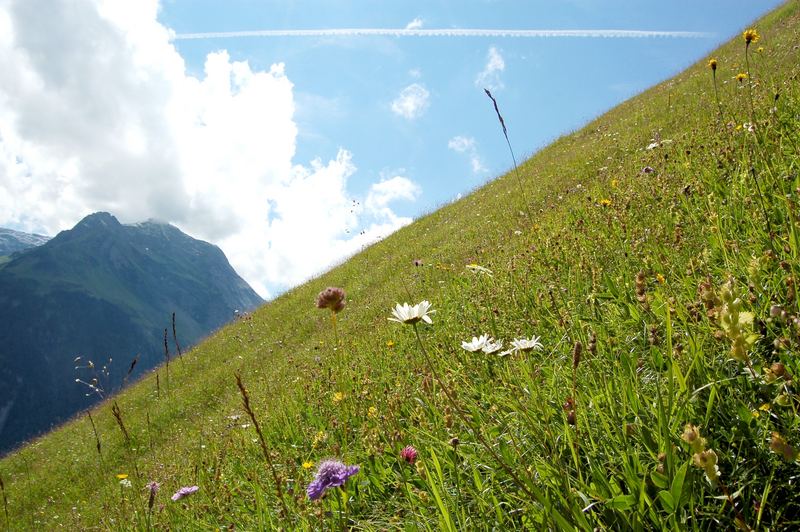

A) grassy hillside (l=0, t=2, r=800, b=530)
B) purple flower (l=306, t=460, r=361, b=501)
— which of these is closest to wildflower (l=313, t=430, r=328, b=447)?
grassy hillside (l=0, t=2, r=800, b=530)

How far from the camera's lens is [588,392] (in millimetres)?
2051

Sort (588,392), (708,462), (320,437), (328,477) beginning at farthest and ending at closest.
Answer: (320,437)
(588,392)
(328,477)
(708,462)

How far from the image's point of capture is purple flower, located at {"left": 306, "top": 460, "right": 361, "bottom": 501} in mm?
1878

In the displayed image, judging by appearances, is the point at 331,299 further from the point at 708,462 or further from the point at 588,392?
the point at 708,462

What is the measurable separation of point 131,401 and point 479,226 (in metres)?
11.9

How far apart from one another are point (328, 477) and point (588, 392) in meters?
1.15

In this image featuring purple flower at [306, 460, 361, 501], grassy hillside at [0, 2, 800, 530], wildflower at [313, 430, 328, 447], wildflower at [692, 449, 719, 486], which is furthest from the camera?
wildflower at [313, 430, 328, 447]

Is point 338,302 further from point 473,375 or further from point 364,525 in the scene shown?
point 473,375

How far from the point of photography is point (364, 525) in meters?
2.15

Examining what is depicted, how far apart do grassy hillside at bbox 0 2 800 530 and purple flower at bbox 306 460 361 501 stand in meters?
0.10

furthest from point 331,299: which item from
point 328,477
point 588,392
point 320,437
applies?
point 320,437

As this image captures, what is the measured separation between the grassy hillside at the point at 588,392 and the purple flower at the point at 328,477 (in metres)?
0.10

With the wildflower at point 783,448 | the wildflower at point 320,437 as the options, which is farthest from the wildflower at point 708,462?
the wildflower at point 320,437

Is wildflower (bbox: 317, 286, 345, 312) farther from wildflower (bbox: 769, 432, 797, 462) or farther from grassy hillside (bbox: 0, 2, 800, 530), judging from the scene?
wildflower (bbox: 769, 432, 797, 462)
